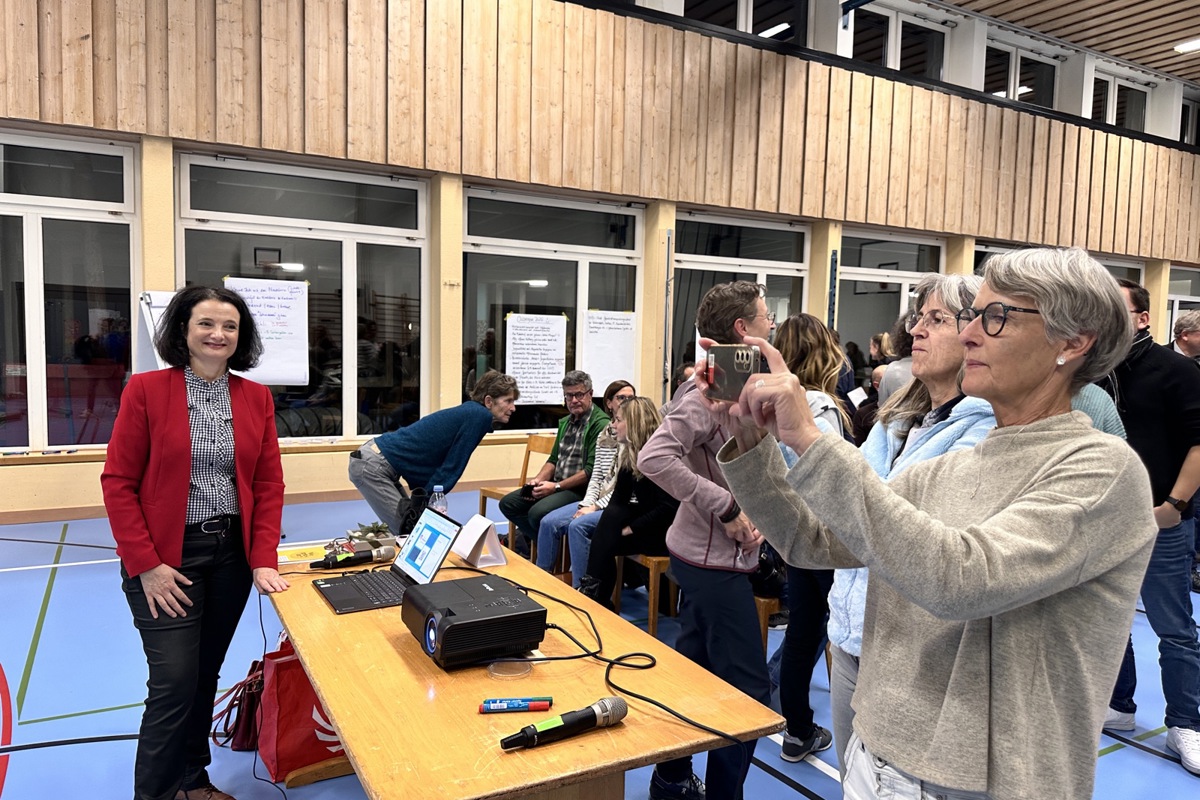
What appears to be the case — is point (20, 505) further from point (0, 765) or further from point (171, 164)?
point (0, 765)

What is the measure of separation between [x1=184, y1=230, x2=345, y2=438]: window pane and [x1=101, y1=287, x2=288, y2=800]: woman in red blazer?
421cm

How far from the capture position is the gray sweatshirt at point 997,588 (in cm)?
84

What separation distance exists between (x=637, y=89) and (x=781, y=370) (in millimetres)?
6799

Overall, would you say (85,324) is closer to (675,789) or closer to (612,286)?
(612,286)

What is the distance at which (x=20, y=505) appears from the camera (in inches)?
213

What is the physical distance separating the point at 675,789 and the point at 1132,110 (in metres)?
12.5

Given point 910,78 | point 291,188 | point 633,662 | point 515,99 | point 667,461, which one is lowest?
point 633,662

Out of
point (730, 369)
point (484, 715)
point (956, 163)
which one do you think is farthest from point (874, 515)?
point (956, 163)

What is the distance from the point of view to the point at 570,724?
→ 142 centimetres

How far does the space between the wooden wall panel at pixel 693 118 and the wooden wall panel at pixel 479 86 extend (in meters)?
1.90

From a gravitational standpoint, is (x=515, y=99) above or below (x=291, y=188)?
above

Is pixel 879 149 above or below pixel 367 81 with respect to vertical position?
above

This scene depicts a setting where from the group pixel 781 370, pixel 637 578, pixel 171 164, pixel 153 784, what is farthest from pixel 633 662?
pixel 171 164

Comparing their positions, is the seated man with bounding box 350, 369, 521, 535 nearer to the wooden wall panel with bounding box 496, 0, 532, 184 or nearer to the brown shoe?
the brown shoe
